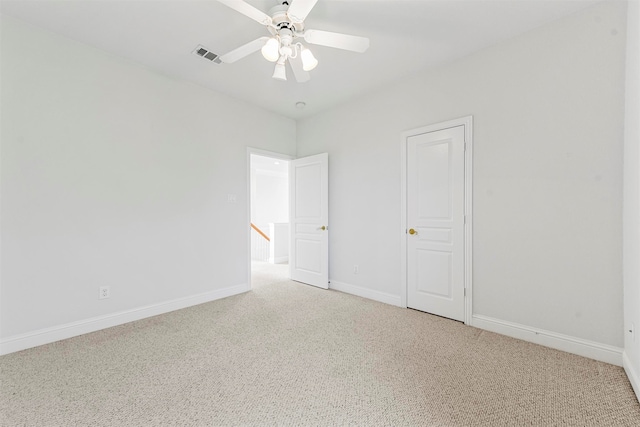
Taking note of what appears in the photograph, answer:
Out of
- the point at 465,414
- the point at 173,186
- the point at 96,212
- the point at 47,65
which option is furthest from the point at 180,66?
the point at 465,414

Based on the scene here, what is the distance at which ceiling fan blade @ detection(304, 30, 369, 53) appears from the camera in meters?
1.89

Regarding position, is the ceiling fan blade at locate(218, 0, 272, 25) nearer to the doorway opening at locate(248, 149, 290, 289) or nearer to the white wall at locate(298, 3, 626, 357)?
the white wall at locate(298, 3, 626, 357)

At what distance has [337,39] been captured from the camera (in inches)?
76.2

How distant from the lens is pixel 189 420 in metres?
1.51

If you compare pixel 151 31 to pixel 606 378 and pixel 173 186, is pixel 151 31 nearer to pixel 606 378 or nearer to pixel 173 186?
pixel 173 186

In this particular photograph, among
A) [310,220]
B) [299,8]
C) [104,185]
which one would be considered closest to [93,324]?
[104,185]

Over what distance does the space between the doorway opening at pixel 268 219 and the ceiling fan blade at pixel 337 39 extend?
3.67 meters

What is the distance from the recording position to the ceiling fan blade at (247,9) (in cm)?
165

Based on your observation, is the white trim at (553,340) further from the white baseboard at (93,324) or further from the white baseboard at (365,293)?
the white baseboard at (93,324)

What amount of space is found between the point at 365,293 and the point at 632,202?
2677mm

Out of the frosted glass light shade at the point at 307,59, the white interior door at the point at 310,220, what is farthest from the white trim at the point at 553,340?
the frosted glass light shade at the point at 307,59

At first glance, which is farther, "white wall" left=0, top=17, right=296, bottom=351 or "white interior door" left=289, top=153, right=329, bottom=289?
"white interior door" left=289, top=153, right=329, bottom=289

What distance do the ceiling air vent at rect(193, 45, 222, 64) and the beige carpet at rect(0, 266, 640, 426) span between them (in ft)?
9.09

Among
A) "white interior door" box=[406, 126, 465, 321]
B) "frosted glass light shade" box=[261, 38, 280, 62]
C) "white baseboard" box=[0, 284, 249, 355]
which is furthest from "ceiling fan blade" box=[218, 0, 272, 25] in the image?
"white baseboard" box=[0, 284, 249, 355]
